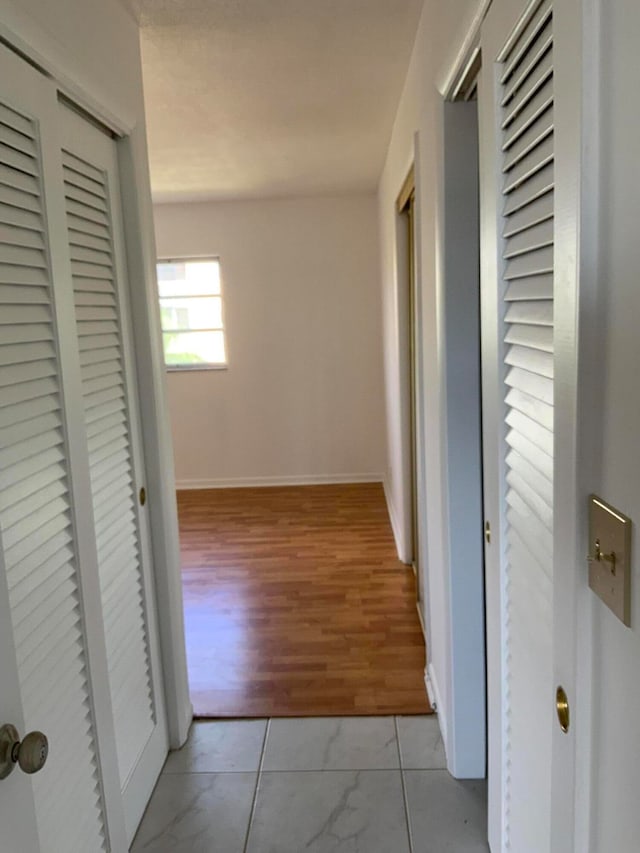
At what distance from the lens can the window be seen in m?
5.33

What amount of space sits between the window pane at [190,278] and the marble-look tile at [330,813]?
4.07 meters

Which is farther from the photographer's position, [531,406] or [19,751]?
[531,406]

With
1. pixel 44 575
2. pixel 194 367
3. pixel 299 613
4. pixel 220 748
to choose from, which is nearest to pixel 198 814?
pixel 220 748

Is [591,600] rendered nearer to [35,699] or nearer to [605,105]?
[605,105]

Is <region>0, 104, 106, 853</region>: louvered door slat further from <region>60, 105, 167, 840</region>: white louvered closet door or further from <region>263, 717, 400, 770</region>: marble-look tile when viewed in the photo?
<region>263, 717, 400, 770</region>: marble-look tile

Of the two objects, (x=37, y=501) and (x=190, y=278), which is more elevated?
(x=190, y=278)

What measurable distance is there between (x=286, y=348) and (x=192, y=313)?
0.85 m

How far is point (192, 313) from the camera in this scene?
541 centimetres

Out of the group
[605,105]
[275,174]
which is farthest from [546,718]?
[275,174]

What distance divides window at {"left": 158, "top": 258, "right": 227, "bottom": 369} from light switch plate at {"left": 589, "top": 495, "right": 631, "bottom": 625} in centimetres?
485

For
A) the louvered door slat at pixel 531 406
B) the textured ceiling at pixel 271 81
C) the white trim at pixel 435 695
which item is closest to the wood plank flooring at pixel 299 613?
the white trim at pixel 435 695

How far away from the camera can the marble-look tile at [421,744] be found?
2.06 m

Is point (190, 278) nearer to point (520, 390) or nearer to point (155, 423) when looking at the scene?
point (155, 423)

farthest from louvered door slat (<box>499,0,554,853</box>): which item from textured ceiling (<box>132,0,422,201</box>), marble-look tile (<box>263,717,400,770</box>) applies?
textured ceiling (<box>132,0,422,201</box>)
